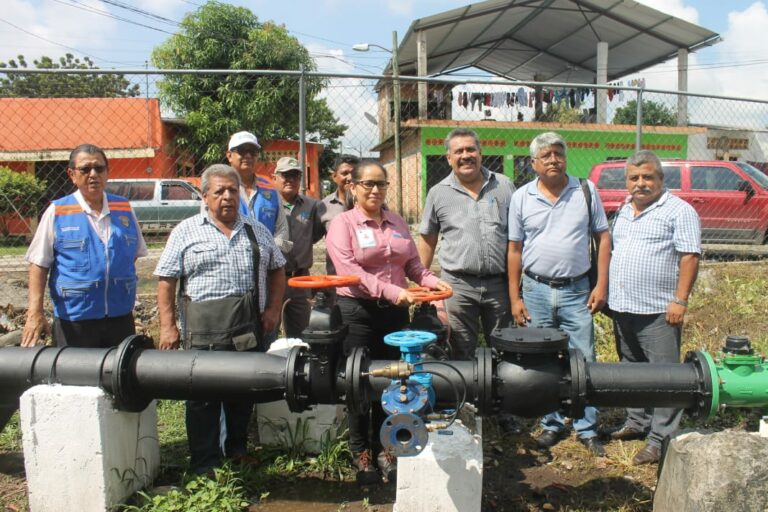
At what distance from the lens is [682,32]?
17391 mm

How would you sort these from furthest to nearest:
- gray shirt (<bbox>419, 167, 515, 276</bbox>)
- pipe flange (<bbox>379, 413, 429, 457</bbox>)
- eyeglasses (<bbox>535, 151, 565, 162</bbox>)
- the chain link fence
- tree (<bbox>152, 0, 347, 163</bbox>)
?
tree (<bbox>152, 0, 347, 163</bbox>) < the chain link fence < gray shirt (<bbox>419, 167, 515, 276</bbox>) < eyeglasses (<bbox>535, 151, 565, 162</bbox>) < pipe flange (<bbox>379, 413, 429, 457</bbox>)

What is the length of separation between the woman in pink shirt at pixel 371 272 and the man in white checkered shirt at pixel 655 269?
1.13 metres

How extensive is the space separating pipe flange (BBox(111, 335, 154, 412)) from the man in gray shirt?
1812 millimetres

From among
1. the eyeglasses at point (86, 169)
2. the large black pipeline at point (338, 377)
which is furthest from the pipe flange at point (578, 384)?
the eyeglasses at point (86, 169)

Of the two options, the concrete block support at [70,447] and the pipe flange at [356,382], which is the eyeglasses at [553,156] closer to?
the pipe flange at [356,382]

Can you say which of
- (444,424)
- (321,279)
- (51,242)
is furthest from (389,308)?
(51,242)

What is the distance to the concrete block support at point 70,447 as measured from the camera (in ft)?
8.60

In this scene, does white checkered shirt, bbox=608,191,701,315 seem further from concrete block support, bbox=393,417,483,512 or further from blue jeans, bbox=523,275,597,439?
concrete block support, bbox=393,417,483,512

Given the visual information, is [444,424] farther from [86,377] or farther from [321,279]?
[86,377]

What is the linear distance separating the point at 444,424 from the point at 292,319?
2.18 m

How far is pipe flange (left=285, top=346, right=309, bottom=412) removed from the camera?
8.27 feet

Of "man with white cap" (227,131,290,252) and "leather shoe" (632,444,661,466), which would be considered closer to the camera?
"leather shoe" (632,444,661,466)

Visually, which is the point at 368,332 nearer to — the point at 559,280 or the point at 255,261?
the point at 255,261

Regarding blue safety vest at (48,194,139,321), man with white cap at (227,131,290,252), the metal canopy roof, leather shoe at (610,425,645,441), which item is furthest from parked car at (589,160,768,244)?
the metal canopy roof
